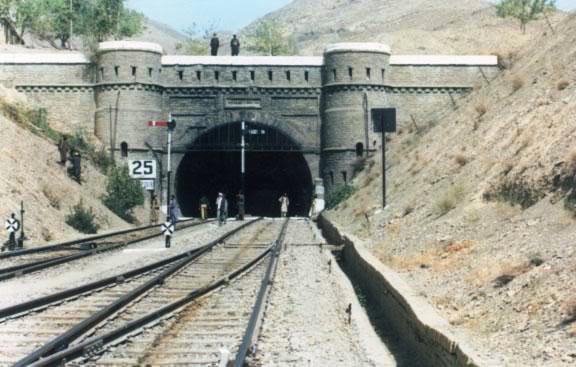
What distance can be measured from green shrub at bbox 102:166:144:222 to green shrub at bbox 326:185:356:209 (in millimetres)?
9753

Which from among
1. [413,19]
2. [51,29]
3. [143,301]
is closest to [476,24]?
[413,19]

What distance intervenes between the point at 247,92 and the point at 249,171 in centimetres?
1242

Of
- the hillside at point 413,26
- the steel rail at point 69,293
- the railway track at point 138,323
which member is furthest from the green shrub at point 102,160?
the hillside at point 413,26

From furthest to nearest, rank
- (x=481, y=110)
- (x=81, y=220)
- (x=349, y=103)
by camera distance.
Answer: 1. (x=349, y=103)
2. (x=81, y=220)
3. (x=481, y=110)

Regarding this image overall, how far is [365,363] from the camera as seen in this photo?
29.0 feet

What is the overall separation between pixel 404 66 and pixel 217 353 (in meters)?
38.9

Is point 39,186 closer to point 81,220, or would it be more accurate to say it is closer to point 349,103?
point 81,220

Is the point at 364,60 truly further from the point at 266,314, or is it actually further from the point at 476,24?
the point at 476,24

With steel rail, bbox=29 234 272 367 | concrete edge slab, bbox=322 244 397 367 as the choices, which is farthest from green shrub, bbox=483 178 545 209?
steel rail, bbox=29 234 272 367

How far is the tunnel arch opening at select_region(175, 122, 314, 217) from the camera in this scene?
45938mm

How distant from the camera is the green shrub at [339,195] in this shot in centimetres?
4094

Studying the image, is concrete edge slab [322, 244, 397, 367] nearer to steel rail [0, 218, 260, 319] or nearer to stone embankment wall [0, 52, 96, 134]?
steel rail [0, 218, 260, 319]

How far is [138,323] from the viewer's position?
384 inches

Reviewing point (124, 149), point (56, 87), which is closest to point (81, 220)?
point (124, 149)
